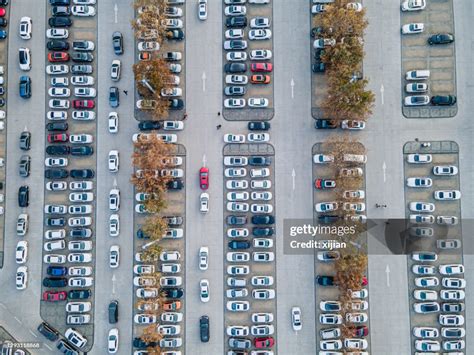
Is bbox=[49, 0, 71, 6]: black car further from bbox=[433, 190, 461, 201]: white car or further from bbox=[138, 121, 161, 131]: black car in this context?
bbox=[433, 190, 461, 201]: white car

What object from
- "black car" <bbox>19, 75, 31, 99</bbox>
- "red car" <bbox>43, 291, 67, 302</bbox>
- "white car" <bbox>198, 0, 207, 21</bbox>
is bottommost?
"red car" <bbox>43, 291, 67, 302</bbox>

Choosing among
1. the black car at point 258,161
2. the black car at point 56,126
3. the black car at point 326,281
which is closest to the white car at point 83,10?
the black car at point 56,126

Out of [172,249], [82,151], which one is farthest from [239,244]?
[82,151]

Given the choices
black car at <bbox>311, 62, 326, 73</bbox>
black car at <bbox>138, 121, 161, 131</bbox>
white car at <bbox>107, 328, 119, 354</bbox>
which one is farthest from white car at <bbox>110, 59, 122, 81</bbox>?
white car at <bbox>107, 328, 119, 354</bbox>

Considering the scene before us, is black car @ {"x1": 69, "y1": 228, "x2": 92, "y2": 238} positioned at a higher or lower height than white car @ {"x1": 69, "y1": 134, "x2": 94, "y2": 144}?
lower

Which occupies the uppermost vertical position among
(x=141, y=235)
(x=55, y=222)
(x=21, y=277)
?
(x=55, y=222)

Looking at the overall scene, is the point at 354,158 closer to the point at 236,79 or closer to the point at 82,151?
the point at 236,79
